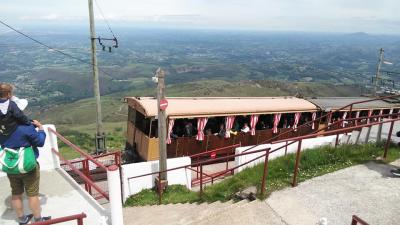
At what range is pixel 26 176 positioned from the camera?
16.8 ft

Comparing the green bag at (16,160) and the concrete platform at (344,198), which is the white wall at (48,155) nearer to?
the green bag at (16,160)

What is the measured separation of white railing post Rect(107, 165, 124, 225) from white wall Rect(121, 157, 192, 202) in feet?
21.8

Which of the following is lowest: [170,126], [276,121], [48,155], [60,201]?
[276,121]

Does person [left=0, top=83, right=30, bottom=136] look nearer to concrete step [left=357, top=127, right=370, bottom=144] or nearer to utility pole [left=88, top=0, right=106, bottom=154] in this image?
concrete step [left=357, top=127, right=370, bottom=144]

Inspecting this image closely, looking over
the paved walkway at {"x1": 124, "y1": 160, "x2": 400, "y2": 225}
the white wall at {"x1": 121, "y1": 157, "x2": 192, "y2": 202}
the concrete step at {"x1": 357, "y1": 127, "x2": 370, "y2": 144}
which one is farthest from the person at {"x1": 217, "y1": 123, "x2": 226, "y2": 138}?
the paved walkway at {"x1": 124, "y1": 160, "x2": 400, "y2": 225}

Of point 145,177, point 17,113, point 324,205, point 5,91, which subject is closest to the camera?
point 5,91

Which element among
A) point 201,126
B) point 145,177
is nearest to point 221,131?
point 201,126

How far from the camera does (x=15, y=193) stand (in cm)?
521

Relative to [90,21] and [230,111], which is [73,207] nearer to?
[230,111]

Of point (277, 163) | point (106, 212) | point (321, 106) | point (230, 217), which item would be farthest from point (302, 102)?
point (106, 212)

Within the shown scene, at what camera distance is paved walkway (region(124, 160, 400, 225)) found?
6.55 m

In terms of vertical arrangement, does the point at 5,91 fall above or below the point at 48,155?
above

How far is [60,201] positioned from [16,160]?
1460 millimetres

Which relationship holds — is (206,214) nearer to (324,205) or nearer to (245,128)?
(324,205)
